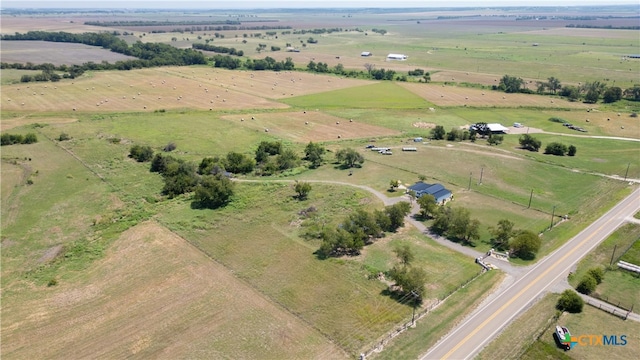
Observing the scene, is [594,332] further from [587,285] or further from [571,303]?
[587,285]

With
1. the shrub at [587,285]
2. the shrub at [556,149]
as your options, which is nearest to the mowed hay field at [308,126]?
the shrub at [556,149]

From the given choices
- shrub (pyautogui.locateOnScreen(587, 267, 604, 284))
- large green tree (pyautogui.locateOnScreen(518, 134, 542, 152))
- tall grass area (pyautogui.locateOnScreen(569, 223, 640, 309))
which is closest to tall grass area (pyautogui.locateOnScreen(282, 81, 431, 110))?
large green tree (pyautogui.locateOnScreen(518, 134, 542, 152))

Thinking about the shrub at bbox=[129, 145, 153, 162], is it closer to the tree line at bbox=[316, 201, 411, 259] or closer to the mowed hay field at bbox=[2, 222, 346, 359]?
the mowed hay field at bbox=[2, 222, 346, 359]

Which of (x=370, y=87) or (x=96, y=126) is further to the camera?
(x=370, y=87)

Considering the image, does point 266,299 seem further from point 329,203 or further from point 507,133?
point 507,133

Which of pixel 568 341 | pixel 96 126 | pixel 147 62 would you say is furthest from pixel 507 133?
pixel 147 62

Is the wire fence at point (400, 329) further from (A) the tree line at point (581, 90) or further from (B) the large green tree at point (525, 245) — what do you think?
(A) the tree line at point (581, 90)

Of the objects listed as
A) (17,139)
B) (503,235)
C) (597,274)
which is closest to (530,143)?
(503,235)

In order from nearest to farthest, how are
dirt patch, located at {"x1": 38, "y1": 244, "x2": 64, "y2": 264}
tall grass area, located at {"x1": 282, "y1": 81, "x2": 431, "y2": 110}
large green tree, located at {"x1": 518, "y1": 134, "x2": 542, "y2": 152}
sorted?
1. dirt patch, located at {"x1": 38, "y1": 244, "x2": 64, "y2": 264}
2. large green tree, located at {"x1": 518, "y1": 134, "x2": 542, "y2": 152}
3. tall grass area, located at {"x1": 282, "y1": 81, "x2": 431, "y2": 110}
